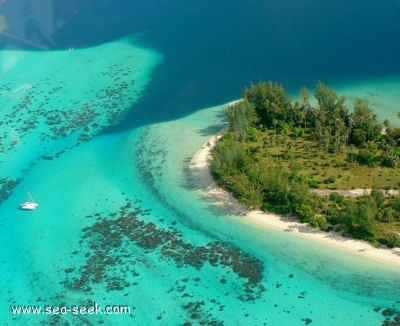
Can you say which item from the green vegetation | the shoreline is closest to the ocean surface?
the shoreline

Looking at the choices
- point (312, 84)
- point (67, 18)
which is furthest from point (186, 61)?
point (67, 18)

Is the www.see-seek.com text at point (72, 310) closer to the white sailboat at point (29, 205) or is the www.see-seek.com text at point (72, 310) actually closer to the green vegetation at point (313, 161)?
the white sailboat at point (29, 205)

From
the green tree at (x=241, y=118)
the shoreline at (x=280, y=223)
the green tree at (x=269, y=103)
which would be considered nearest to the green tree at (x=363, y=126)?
the green tree at (x=269, y=103)

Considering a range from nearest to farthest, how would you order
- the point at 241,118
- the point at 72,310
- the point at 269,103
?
1. the point at 72,310
2. the point at 241,118
3. the point at 269,103

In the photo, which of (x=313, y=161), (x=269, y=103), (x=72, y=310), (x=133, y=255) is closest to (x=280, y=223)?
(x=313, y=161)

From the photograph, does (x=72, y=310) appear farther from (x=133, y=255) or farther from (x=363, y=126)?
(x=363, y=126)
